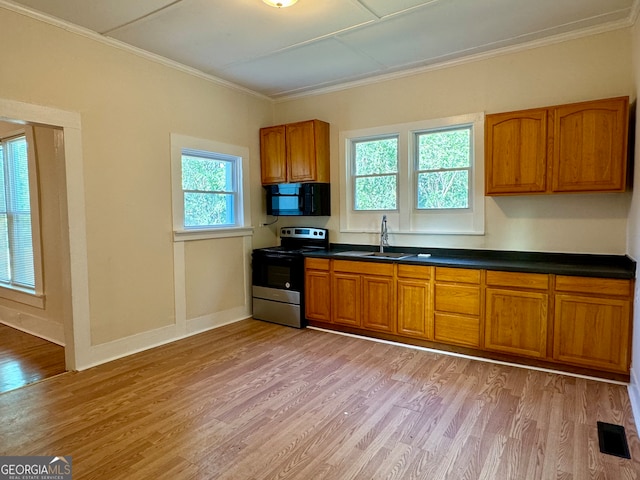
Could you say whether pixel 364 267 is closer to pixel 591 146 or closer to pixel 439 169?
pixel 439 169

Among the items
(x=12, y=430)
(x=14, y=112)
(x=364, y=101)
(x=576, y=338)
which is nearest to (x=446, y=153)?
(x=364, y=101)

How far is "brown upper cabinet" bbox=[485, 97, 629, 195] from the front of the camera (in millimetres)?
3004

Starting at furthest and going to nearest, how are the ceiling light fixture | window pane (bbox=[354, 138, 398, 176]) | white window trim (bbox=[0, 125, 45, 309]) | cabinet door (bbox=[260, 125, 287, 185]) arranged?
cabinet door (bbox=[260, 125, 287, 185])
window pane (bbox=[354, 138, 398, 176])
white window trim (bbox=[0, 125, 45, 309])
the ceiling light fixture

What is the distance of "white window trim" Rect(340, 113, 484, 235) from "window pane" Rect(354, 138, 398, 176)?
0.31ft

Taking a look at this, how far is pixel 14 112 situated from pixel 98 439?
2.34m

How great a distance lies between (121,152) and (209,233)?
1.23 m

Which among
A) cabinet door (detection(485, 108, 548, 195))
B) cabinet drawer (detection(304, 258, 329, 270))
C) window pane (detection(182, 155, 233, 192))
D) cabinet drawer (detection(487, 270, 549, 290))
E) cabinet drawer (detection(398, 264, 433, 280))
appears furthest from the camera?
cabinet drawer (detection(304, 258, 329, 270))

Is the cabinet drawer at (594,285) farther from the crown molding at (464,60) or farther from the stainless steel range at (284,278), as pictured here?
the stainless steel range at (284,278)

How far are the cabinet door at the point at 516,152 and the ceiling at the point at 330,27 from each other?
28.8 inches

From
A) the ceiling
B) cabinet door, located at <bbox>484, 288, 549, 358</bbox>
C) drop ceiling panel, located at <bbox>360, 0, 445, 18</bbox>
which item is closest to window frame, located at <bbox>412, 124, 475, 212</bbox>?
the ceiling

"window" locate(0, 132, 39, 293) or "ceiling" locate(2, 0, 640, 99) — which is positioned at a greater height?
"ceiling" locate(2, 0, 640, 99)

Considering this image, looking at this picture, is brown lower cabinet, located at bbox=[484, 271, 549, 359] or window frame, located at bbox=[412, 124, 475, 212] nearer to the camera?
brown lower cabinet, located at bbox=[484, 271, 549, 359]

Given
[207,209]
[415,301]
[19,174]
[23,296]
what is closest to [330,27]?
[207,209]

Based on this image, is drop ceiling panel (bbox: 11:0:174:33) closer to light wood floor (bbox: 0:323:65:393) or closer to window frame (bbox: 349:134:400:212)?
window frame (bbox: 349:134:400:212)
